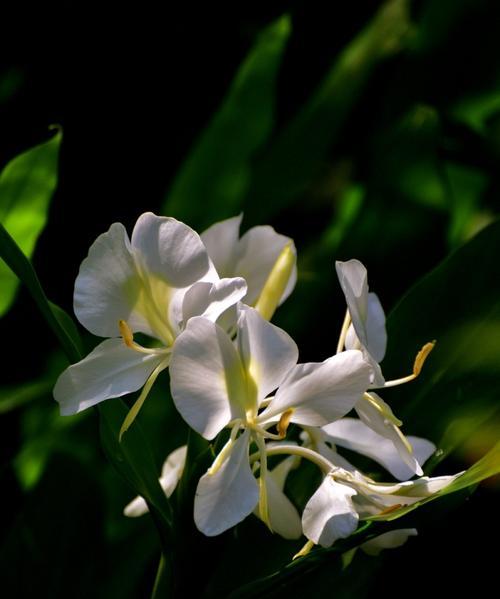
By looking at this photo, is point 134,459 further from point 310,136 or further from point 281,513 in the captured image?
point 310,136

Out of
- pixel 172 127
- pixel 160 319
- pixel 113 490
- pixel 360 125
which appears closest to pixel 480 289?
pixel 160 319

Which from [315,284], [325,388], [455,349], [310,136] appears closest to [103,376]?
[325,388]

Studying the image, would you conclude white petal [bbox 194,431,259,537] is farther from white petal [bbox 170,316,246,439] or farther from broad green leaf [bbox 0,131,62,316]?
broad green leaf [bbox 0,131,62,316]

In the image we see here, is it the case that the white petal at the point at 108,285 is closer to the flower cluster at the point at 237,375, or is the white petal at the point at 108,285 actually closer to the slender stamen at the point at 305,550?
the flower cluster at the point at 237,375

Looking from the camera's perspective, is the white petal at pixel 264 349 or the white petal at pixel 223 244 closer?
the white petal at pixel 264 349

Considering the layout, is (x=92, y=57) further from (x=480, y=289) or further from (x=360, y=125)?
(x=480, y=289)

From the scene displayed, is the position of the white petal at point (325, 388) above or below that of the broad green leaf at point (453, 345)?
above

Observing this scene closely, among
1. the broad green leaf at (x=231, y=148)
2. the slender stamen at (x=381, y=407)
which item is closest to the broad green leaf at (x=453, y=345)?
the slender stamen at (x=381, y=407)
